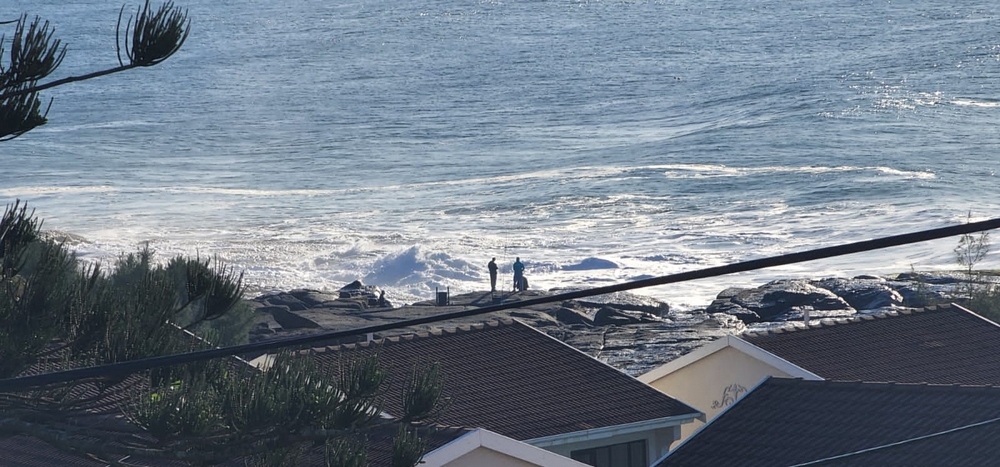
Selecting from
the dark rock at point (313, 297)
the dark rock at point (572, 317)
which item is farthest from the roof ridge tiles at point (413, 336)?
the dark rock at point (313, 297)

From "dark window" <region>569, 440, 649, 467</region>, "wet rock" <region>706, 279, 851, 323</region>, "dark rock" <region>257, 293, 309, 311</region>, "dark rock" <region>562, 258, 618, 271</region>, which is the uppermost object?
"dark rock" <region>562, 258, 618, 271</region>

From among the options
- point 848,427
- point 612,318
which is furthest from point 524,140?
point 848,427

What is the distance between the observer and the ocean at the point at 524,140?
5200 cm

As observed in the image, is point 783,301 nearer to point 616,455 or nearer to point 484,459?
point 616,455

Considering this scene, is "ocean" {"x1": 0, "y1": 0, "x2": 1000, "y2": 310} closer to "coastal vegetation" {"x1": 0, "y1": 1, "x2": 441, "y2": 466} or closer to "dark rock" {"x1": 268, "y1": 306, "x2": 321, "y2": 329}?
"dark rock" {"x1": 268, "y1": 306, "x2": 321, "y2": 329}

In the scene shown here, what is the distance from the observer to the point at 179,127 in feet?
322

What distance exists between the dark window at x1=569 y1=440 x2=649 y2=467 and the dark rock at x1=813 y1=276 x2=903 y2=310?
1809 cm

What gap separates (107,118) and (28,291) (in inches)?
3951

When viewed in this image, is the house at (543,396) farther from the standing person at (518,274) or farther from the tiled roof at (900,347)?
the standing person at (518,274)

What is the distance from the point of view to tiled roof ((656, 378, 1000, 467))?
10289 millimetres

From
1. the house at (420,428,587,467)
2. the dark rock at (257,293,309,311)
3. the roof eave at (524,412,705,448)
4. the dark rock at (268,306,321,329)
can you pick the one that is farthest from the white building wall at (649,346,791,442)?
the dark rock at (257,293,309,311)

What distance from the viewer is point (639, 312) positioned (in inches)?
1252

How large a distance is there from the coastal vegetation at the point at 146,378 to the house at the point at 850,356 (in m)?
9.25

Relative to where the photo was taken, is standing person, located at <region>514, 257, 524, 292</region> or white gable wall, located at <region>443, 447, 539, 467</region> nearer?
white gable wall, located at <region>443, 447, 539, 467</region>
